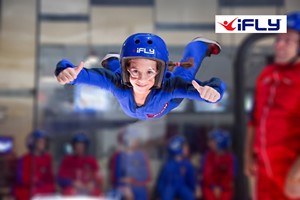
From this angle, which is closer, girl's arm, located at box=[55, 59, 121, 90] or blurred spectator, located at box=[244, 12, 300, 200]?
girl's arm, located at box=[55, 59, 121, 90]

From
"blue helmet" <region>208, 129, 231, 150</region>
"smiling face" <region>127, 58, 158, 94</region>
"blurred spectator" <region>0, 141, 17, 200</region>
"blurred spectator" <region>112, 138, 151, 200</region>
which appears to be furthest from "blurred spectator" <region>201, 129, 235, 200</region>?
"smiling face" <region>127, 58, 158, 94</region>

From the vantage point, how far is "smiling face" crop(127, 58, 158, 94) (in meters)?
0.31

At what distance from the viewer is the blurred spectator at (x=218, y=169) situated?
0.86 m

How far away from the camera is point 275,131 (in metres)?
0.76

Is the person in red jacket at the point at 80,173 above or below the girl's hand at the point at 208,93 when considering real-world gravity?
below

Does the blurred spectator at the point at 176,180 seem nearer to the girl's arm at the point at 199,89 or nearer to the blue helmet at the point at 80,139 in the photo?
A: the blue helmet at the point at 80,139

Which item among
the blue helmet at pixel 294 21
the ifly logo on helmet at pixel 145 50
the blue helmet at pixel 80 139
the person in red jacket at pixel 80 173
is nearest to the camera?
the ifly logo on helmet at pixel 145 50

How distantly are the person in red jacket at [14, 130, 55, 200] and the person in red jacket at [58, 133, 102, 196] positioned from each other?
0.02 m

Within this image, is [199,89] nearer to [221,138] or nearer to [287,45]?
[287,45]

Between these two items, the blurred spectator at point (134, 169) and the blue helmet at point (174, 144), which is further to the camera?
the blue helmet at point (174, 144)

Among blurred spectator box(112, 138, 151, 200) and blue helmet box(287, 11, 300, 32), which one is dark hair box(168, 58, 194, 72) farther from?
blurred spectator box(112, 138, 151, 200)

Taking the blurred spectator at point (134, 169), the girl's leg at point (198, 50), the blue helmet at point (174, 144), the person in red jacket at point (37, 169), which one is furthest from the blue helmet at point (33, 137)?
the girl's leg at point (198, 50)

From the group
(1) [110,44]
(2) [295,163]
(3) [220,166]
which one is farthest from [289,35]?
(3) [220,166]

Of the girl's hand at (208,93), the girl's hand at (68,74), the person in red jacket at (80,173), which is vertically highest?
the girl's hand at (68,74)
